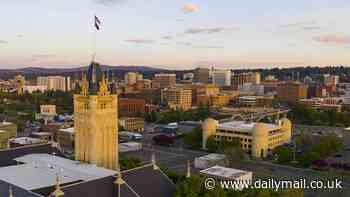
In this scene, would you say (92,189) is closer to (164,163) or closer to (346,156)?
(164,163)

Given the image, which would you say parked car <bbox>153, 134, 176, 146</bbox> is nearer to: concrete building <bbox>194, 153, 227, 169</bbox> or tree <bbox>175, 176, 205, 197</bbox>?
concrete building <bbox>194, 153, 227, 169</bbox>

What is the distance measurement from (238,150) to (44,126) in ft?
142

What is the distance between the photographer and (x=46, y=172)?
94.2ft

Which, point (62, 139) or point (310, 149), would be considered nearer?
point (310, 149)

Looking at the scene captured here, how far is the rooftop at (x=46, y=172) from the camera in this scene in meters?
26.2

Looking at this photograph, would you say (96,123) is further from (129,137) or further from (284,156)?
(129,137)

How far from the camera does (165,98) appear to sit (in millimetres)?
136125

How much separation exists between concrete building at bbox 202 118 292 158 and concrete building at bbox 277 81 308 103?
7549 cm

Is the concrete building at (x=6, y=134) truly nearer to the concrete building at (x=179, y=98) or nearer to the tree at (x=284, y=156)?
the tree at (x=284, y=156)

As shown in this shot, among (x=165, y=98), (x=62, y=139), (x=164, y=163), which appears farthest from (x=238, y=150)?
(x=165, y=98)

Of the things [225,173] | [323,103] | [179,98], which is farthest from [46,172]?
[323,103]

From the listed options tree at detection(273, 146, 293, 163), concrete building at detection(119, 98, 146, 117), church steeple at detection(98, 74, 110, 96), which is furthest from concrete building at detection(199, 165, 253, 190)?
concrete building at detection(119, 98, 146, 117)

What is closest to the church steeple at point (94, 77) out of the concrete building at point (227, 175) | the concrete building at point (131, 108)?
the concrete building at point (227, 175)

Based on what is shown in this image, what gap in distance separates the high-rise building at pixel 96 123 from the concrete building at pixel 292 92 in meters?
115
